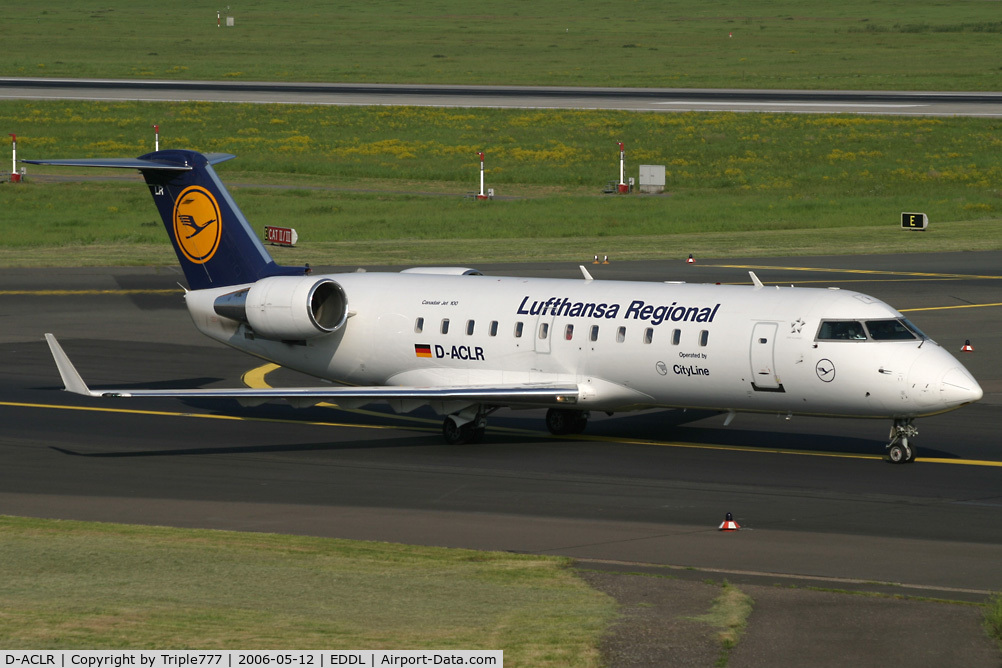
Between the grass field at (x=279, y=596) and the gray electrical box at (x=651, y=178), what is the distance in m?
58.6

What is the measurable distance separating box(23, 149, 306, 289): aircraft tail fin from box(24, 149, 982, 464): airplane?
3 centimetres

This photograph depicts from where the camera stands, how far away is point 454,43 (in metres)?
177

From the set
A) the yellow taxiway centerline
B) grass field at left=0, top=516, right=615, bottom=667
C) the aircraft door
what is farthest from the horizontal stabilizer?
the aircraft door

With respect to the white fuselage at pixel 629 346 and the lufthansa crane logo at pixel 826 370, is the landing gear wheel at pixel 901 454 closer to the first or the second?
the white fuselage at pixel 629 346

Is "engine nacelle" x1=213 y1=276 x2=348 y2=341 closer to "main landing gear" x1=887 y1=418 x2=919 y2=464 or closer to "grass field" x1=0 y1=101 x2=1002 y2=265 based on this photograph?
"main landing gear" x1=887 y1=418 x2=919 y2=464

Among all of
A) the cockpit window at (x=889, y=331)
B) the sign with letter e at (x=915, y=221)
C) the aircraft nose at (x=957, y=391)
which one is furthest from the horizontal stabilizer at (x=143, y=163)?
the sign with letter e at (x=915, y=221)

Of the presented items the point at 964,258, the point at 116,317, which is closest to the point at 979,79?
the point at 964,258

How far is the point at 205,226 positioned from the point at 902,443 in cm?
1634

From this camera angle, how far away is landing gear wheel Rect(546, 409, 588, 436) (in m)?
30.1

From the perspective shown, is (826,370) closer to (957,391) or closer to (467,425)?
(957,391)

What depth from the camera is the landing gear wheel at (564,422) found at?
98.7 ft

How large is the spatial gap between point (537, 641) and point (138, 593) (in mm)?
5108

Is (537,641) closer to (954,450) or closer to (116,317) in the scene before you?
(954,450)
